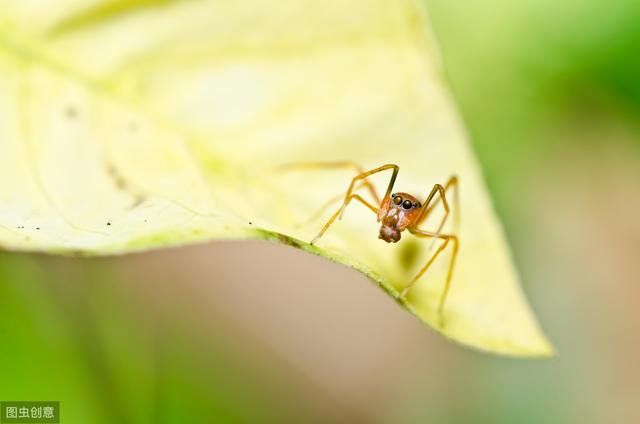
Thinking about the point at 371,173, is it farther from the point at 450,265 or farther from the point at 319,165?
the point at 450,265

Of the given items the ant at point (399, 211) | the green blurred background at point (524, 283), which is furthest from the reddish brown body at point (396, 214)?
the green blurred background at point (524, 283)

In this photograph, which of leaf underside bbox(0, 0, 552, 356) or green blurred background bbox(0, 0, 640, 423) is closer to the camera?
leaf underside bbox(0, 0, 552, 356)

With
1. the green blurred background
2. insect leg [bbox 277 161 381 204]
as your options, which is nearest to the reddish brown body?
insect leg [bbox 277 161 381 204]

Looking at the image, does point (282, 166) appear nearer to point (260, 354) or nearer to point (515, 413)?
point (260, 354)

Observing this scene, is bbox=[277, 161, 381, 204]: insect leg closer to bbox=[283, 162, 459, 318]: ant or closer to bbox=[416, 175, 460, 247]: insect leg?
bbox=[283, 162, 459, 318]: ant

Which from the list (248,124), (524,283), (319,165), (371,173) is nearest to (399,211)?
(371,173)

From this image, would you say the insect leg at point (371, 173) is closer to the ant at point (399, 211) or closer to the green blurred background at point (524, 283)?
the ant at point (399, 211)
